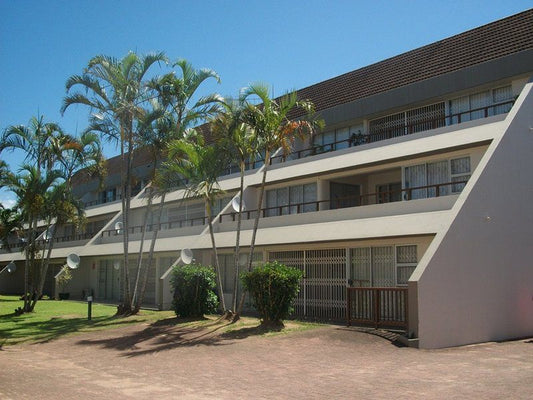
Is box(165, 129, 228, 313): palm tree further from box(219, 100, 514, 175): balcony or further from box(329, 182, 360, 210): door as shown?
box(329, 182, 360, 210): door

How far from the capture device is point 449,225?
50.1ft

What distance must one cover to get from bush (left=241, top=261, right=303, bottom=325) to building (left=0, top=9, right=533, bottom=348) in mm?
1868

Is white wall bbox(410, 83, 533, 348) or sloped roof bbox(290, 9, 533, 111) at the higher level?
sloped roof bbox(290, 9, 533, 111)

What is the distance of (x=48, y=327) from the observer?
20641mm

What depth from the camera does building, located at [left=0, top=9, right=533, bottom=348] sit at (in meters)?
15.7

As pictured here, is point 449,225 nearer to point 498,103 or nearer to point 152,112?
point 498,103

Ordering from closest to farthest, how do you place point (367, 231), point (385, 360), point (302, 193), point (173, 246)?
point (385, 360) < point (367, 231) < point (302, 193) < point (173, 246)

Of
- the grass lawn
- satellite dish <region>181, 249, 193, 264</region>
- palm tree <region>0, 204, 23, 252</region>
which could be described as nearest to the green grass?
the grass lawn

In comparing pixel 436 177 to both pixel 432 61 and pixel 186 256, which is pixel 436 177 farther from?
pixel 186 256

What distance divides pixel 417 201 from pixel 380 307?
15.3 ft

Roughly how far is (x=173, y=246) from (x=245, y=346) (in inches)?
541

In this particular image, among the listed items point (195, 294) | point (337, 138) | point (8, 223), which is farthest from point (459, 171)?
point (8, 223)

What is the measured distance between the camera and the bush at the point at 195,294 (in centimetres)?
2070

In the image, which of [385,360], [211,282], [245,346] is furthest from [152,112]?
[385,360]
